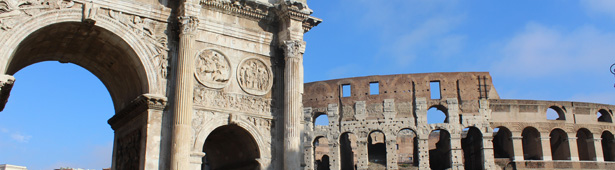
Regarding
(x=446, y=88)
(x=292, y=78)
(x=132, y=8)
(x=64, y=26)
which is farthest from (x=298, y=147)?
(x=446, y=88)

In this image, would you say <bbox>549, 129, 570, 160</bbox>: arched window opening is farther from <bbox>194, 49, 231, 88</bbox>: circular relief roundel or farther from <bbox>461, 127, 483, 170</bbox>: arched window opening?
<bbox>194, 49, 231, 88</bbox>: circular relief roundel

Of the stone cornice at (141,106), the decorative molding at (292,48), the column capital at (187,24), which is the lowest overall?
the stone cornice at (141,106)

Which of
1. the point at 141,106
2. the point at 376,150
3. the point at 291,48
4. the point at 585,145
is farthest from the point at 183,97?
the point at 585,145

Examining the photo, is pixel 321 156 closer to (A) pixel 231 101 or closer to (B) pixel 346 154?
(B) pixel 346 154

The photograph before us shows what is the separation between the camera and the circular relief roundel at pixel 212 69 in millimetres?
12586

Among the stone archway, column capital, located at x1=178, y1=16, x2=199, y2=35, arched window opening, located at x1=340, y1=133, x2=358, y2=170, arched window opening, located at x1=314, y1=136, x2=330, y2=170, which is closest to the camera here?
the stone archway

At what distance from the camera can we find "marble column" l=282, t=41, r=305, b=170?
42.8ft

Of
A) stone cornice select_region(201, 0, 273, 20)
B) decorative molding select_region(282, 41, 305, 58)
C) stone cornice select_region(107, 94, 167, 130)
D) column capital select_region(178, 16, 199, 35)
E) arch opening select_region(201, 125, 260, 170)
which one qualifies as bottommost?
arch opening select_region(201, 125, 260, 170)

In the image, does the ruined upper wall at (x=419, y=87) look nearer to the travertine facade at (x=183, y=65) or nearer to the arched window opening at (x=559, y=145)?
the arched window opening at (x=559, y=145)

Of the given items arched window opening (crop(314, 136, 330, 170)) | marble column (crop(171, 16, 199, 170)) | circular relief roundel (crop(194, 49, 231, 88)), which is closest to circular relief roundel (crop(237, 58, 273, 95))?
circular relief roundel (crop(194, 49, 231, 88))

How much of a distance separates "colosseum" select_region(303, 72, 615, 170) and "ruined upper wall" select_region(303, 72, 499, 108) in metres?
0.06

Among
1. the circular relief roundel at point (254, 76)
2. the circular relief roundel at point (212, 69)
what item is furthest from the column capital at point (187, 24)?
the circular relief roundel at point (254, 76)

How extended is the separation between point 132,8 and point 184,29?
110 cm

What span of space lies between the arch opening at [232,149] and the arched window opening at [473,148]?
2689 centimetres
